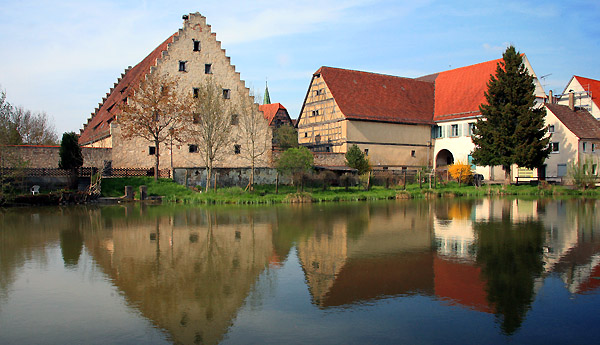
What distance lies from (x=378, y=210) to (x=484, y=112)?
861 inches

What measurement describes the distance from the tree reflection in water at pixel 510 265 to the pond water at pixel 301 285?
0.04m

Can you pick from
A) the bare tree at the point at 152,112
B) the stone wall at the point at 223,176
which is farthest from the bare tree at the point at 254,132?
the bare tree at the point at 152,112

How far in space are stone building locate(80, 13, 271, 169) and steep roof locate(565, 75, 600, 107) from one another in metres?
39.7

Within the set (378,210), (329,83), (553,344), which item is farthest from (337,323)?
(329,83)

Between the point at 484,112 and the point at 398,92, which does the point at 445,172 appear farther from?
the point at 398,92

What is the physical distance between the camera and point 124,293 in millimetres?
8477

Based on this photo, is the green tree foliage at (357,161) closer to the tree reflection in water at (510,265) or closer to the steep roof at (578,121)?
the steep roof at (578,121)

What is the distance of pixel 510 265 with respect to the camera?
10438 millimetres

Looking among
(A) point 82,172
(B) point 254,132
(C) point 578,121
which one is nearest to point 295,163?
(B) point 254,132

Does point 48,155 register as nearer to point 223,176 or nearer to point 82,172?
point 82,172

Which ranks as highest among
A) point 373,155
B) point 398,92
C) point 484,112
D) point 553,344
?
point 398,92

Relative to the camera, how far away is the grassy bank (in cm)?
2970

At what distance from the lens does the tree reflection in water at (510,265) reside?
24.8 feet

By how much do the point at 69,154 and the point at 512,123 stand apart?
111ft
